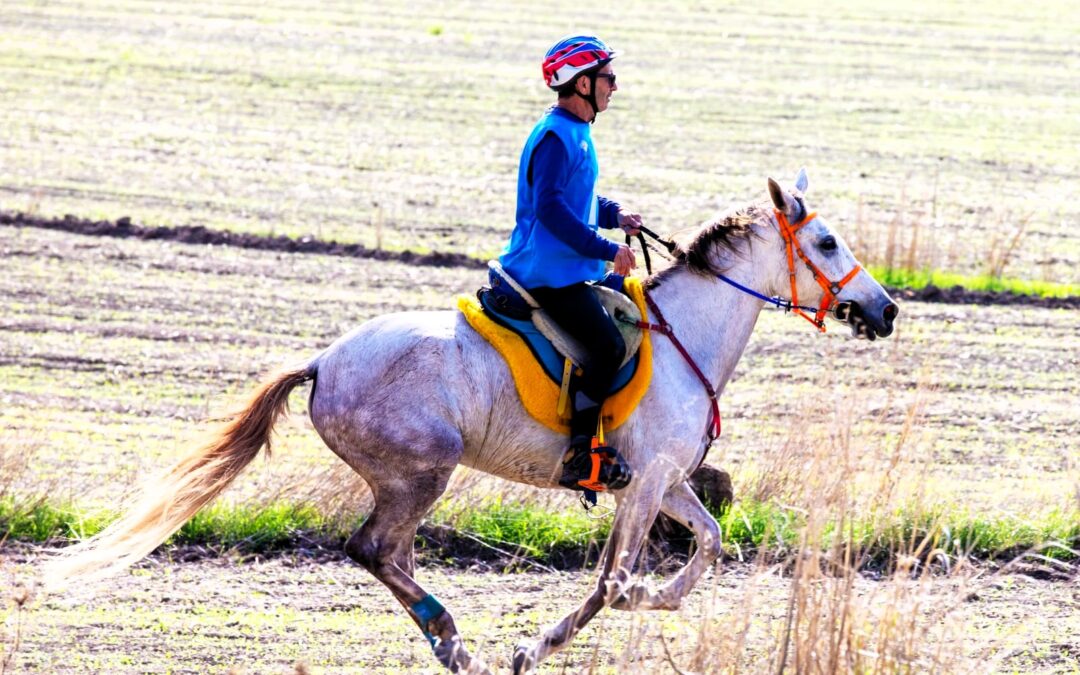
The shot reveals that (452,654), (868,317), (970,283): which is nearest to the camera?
(452,654)

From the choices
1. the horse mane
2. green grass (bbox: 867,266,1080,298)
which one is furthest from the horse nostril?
green grass (bbox: 867,266,1080,298)

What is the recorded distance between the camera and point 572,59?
21.3ft

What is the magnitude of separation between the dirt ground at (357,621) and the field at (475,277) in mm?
27

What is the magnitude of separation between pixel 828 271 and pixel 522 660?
2295 millimetres

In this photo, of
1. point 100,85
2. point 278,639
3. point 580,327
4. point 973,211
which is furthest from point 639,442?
point 100,85

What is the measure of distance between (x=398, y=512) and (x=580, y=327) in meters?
1.12

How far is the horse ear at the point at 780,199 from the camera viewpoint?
6.80m

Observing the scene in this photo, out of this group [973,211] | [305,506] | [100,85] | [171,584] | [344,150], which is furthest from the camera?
[100,85]

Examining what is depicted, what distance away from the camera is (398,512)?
6.30 m

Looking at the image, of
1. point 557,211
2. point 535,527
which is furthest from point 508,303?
point 535,527

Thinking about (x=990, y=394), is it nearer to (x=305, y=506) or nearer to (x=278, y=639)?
(x=305, y=506)

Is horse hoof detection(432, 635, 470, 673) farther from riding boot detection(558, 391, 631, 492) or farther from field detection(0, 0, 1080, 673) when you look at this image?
riding boot detection(558, 391, 631, 492)

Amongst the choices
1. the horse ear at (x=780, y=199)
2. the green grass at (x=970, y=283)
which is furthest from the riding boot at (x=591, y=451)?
the green grass at (x=970, y=283)

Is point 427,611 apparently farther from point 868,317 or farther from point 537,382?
point 868,317
